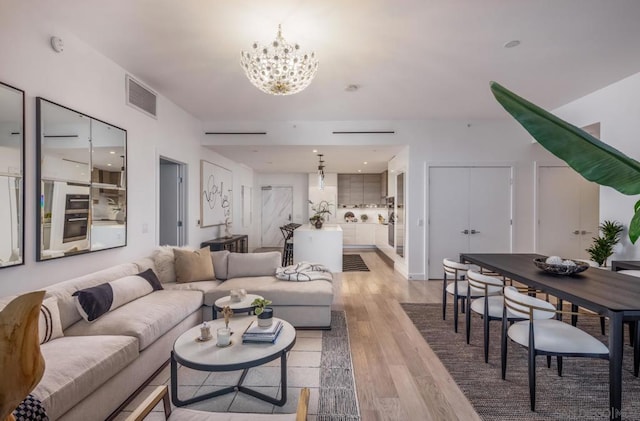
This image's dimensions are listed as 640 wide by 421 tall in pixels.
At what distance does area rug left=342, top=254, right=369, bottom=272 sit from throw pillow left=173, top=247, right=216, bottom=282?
340 cm

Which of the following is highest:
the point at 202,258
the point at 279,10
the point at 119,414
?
the point at 279,10

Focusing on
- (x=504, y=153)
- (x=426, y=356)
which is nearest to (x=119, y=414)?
(x=426, y=356)

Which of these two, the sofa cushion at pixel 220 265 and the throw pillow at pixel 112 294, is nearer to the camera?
the throw pillow at pixel 112 294

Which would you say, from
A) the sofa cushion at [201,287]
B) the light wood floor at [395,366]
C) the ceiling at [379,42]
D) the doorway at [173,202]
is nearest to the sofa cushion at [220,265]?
the sofa cushion at [201,287]

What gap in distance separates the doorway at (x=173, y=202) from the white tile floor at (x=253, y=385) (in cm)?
288

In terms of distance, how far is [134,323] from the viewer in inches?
92.3

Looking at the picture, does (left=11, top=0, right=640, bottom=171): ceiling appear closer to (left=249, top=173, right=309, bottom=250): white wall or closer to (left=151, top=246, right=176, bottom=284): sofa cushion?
(left=151, top=246, right=176, bottom=284): sofa cushion

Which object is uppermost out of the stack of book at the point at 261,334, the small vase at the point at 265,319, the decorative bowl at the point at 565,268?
the decorative bowl at the point at 565,268

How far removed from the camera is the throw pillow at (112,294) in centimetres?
238

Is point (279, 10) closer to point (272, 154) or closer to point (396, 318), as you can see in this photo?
point (396, 318)

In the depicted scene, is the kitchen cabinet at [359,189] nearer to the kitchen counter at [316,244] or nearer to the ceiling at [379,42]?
the kitchen counter at [316,244]

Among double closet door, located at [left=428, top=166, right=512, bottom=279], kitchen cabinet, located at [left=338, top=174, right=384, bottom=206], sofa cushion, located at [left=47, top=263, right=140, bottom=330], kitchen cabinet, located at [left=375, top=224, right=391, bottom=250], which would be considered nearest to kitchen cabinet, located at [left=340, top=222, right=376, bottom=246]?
kitchen cabinet, located at [left=375, top=224, right=391, bottom=250]

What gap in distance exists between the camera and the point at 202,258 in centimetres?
382

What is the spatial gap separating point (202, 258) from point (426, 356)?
2718 mm
